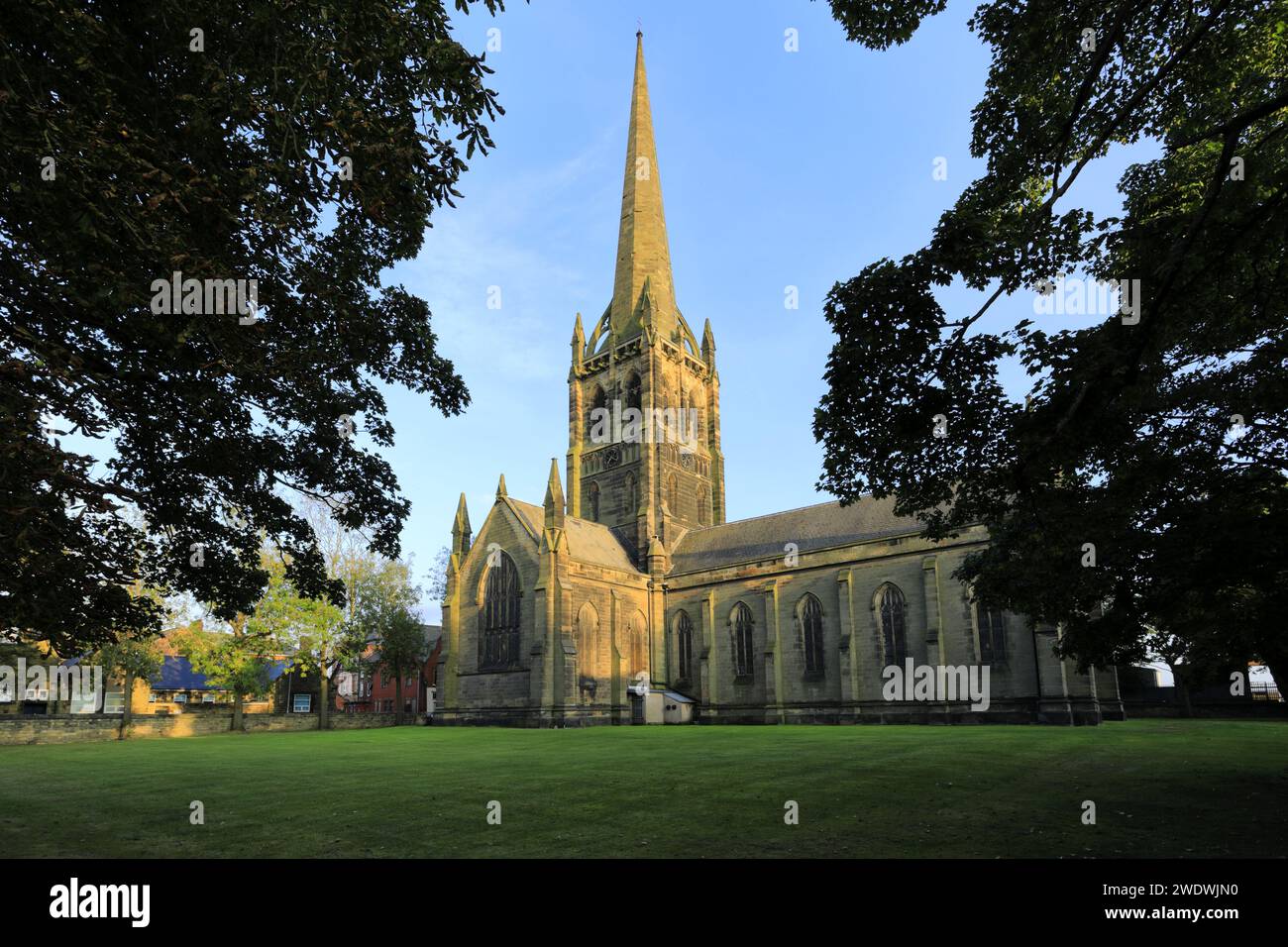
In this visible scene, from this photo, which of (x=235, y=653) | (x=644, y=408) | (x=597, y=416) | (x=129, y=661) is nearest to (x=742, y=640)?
(x=644, y=408)

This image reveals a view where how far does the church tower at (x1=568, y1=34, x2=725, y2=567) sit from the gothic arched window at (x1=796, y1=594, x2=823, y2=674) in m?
12.2

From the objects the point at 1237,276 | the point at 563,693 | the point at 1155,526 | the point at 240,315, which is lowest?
the point at 563,693

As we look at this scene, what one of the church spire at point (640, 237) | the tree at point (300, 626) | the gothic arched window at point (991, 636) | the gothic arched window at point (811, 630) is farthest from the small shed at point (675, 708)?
the church spire at point (640, 237)

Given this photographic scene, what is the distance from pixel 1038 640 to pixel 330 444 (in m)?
30.5

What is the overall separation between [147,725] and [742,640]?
3155cm

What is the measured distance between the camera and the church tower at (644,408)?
51000mm

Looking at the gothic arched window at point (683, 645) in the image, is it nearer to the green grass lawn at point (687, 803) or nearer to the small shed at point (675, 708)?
the small shed at point (675, 708)

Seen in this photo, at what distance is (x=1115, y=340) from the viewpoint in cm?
809

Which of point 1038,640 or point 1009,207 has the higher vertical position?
point 1009,207

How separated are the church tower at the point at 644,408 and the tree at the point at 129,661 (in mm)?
26169

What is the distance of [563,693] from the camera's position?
39.7 m

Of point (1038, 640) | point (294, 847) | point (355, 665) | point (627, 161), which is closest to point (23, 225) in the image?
point (294, 847)

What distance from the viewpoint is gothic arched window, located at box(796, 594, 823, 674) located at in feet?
128
